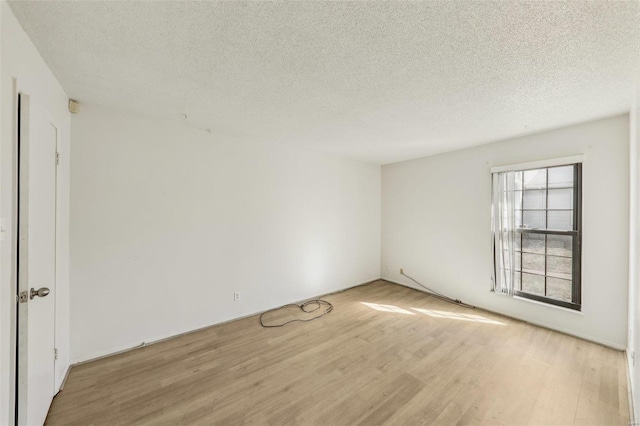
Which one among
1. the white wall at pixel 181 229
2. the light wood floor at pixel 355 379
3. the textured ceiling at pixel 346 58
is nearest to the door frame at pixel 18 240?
the textured ceiling at pixel 346 58

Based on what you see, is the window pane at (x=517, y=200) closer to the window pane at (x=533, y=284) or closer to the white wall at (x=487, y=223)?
the white wall at (x=487, y=223)

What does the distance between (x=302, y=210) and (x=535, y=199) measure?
3214 mm

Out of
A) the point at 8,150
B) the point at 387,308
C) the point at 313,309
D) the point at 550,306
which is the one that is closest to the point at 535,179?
the point at 550,306

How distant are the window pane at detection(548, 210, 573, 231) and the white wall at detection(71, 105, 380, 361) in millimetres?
2999

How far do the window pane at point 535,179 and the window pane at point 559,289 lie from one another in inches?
46.7

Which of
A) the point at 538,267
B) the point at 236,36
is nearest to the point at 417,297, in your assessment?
the point at 538,267

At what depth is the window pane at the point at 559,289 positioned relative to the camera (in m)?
2.96

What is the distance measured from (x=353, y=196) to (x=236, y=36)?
11.7 feet

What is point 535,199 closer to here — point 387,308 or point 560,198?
point 560,198

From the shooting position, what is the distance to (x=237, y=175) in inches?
129

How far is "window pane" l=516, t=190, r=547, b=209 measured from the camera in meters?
3.14

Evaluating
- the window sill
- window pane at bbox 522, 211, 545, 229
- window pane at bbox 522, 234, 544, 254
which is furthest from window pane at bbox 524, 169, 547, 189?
the window sill

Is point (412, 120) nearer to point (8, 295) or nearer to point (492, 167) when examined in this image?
point (492, 167)

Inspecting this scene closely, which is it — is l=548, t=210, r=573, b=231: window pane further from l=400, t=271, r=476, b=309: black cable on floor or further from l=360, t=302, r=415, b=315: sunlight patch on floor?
l=360, t=302, r=415, b=315: sunlight patch on floor
